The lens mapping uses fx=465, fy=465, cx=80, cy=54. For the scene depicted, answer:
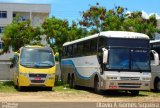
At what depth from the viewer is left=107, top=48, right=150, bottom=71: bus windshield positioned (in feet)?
76.4

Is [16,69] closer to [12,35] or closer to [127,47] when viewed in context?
[127,47]

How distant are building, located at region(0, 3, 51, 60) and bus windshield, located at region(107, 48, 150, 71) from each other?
151 feet

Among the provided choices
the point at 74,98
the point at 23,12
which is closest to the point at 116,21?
the point at 74,98

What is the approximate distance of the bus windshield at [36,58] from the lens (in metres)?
27.2

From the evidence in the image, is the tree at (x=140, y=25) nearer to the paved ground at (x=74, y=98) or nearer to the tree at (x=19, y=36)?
the tree at (x=19, y=36)

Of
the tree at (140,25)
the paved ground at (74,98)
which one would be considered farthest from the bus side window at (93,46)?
the tree at (140,25)

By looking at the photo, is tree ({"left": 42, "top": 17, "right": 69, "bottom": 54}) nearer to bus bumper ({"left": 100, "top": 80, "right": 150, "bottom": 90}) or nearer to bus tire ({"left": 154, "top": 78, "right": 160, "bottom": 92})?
bus tire ({"left": 154, "top": 78, "right": 160, "bottom": 92})

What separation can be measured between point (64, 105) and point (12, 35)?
2406cm

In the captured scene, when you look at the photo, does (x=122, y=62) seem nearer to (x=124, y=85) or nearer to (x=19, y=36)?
(x=124, y=85)

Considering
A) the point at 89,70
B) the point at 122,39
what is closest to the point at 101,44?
the point at 122,39

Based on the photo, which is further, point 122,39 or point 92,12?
point 92,12

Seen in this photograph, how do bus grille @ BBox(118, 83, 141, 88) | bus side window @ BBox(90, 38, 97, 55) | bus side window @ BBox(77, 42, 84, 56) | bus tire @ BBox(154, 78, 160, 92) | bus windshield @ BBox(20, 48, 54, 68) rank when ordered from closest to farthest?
bus grille @ BBox(118, 83, 141, 88)
bus side window @ BBox(90, 38, 97, 55)
bus windshield @ BBox(20, 48, 54, 68)
bus tire @ BBox(154, 78, 160, 92)
bus side window @ BBox(77, 42, 84, 56)

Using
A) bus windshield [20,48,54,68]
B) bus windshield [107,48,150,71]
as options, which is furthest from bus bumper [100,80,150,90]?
bus windshield [20,48,54,68]

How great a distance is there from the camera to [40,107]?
17.0 meters
